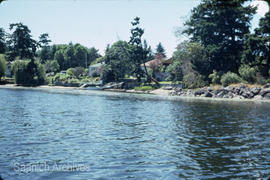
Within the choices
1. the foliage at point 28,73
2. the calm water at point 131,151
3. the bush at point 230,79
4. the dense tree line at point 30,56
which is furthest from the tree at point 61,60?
the calm water at point 131,151

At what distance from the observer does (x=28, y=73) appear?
8525 centimetres

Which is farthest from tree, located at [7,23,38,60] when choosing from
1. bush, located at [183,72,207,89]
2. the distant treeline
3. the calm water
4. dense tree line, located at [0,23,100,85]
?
the calm water

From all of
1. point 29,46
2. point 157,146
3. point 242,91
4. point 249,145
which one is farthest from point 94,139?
point 29,46

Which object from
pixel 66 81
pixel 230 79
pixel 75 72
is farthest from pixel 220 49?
pixel 75 72

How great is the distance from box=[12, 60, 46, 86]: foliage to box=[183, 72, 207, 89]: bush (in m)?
48.6

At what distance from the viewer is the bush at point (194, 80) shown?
58.3 m

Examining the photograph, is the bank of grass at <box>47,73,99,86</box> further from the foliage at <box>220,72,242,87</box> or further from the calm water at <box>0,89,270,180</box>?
the calm water at <box>0,89,270,180</box>

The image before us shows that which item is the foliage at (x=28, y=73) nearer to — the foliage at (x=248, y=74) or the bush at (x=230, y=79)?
the bush at (x=230, y=79)

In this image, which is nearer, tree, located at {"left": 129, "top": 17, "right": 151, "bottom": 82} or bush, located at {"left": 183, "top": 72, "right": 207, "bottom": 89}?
bush, located at {"left": 183, "top": 72, "right": 207, "bottom": 89}

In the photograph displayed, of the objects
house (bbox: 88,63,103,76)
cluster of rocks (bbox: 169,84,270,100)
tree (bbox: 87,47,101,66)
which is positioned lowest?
cluster of rocks (bbox: 169,84,270,100)

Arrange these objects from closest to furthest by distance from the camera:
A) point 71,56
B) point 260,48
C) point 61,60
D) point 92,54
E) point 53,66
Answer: point 260,48 < point 53,66 < point 61,60 < point 71,56 < point 92,54

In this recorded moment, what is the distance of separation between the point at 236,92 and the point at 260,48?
840cm

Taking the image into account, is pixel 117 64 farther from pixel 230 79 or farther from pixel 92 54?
pixel 92 54

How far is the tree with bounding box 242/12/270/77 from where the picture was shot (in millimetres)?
45688
